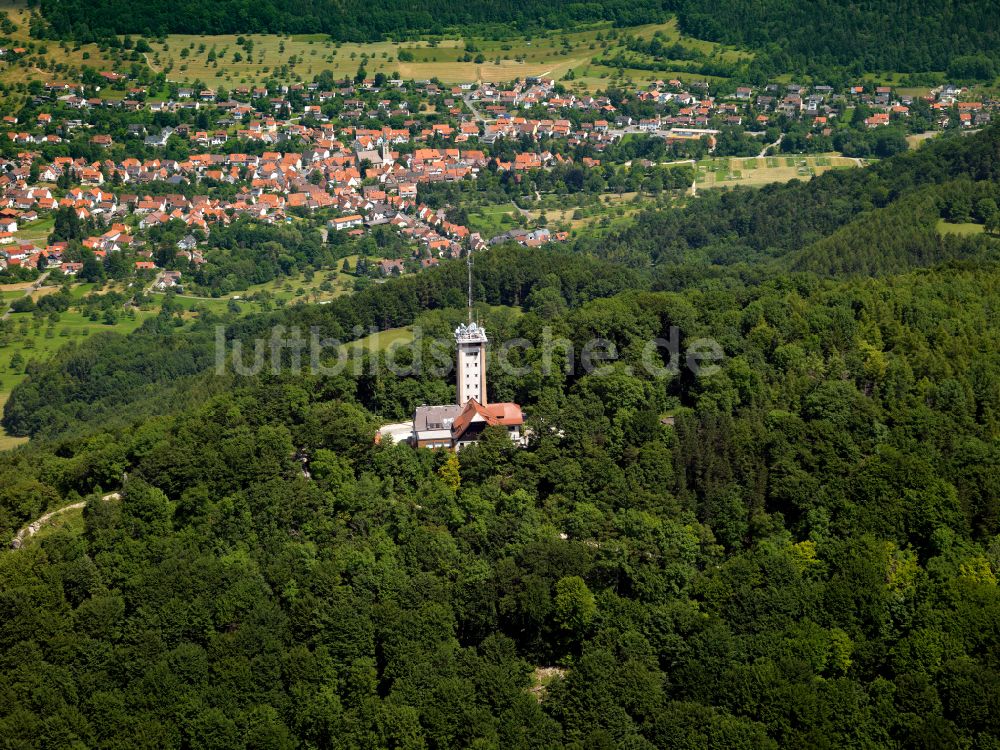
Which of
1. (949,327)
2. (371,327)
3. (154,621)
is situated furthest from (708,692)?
(371,327)

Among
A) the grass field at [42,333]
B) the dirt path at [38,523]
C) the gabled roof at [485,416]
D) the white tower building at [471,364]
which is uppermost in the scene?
the white tower building at [471,364]

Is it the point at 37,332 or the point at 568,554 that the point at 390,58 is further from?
the point at 568,554

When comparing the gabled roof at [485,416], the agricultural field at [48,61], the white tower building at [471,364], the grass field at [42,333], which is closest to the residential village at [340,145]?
the agricultural field at [48,61]

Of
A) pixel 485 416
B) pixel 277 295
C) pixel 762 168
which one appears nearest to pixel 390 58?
pixel 762 168

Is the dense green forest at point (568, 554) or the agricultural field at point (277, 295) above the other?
the dense green forest at point (568, 554)

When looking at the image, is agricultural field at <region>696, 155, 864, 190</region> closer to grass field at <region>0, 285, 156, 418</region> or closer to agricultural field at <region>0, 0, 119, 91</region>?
grass field at <region>0, 285, 156, 418</region>

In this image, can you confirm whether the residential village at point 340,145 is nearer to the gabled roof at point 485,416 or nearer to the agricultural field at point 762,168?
the agricultural field at point 762,168
